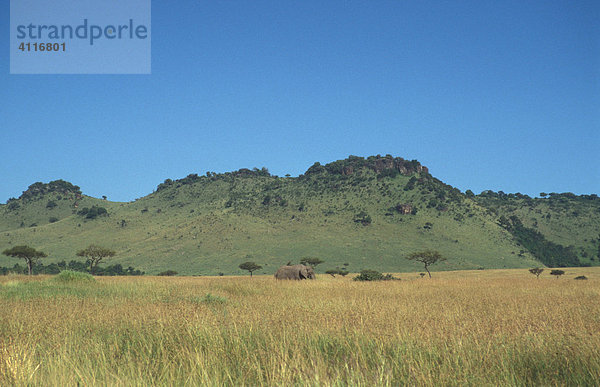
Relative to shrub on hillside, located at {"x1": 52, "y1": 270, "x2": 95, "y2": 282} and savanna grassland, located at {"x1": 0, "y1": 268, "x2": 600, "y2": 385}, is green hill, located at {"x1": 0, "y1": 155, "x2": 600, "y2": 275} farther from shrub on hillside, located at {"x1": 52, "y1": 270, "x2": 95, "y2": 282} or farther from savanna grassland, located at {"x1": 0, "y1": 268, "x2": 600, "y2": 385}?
savanna grassland, located at {"x1": 0, "y1": 268, "x2": 600, "y2": 385}

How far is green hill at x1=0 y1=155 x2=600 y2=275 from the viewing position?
10344 centimetres

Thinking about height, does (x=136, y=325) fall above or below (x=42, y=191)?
below

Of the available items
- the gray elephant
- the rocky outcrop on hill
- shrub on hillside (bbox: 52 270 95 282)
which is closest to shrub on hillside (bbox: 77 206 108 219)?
the rocky outcrop on hill

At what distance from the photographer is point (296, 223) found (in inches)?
4781

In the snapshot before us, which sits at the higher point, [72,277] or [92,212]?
[92,212]

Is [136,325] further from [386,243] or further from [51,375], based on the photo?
[386,243]

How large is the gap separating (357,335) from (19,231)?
487ft

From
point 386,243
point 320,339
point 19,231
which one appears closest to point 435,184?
point 386,243

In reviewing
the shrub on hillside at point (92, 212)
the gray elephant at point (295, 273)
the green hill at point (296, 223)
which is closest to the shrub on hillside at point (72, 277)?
the gray elephant at point (295, 273)

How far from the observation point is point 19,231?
128 metres

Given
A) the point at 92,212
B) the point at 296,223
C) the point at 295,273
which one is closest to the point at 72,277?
the point at 295,273

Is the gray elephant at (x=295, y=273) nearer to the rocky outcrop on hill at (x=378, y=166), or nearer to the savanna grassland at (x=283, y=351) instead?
the savanna grassland at (x=283, y=351)

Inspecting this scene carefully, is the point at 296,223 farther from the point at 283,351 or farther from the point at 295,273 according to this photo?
the point at 283,351

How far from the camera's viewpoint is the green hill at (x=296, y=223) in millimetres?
103438
